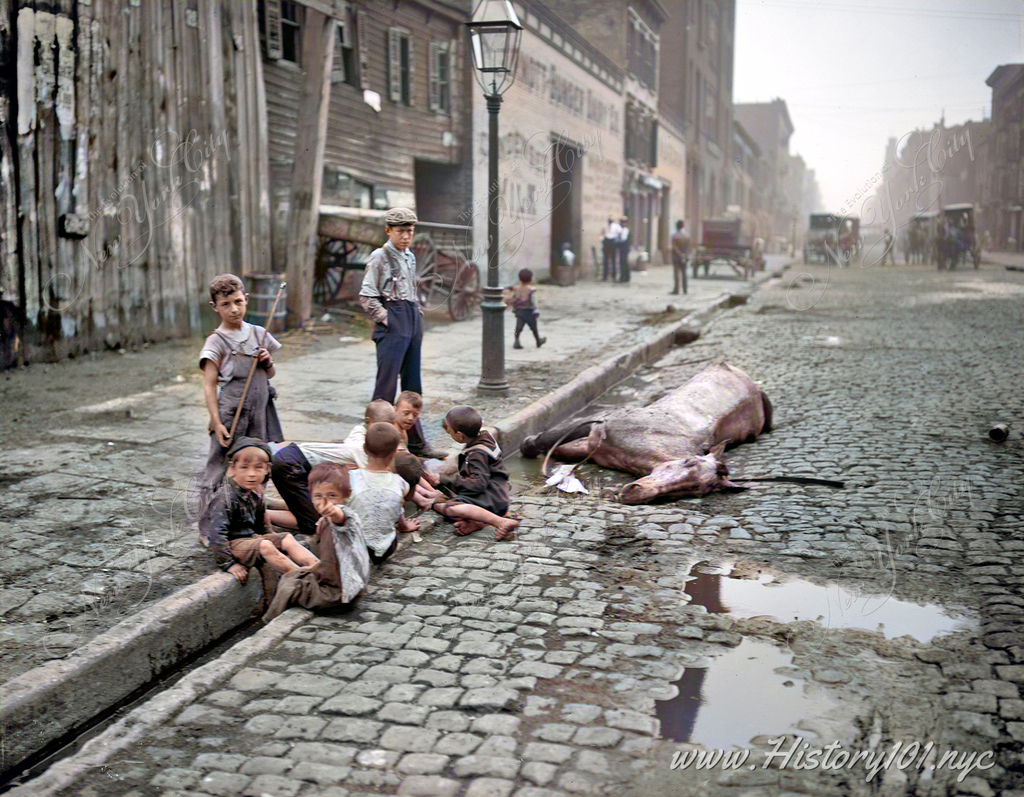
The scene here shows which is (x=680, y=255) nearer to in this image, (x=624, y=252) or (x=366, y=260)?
(x=624, y=252)

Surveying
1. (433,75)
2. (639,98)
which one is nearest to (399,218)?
(433,75)

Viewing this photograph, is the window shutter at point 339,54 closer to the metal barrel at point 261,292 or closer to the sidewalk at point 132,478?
the metal barrel at point 261,292

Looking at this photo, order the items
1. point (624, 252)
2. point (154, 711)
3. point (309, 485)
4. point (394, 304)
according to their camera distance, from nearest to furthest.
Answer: point (154, 711)
point (309, 485)
point (394, 304)
point (624, 252)

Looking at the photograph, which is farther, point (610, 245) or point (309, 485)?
point (610, 245)

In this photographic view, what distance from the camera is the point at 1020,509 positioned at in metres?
4.82

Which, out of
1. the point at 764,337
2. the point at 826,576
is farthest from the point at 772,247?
the point at 826,576

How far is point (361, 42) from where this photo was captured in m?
15.5

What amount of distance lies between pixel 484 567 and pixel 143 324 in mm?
7110

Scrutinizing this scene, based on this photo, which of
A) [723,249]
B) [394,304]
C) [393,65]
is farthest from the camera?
[723,249]

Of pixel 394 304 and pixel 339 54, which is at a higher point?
pixel 339 54

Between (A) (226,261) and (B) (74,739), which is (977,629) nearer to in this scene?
(B) (74,739)

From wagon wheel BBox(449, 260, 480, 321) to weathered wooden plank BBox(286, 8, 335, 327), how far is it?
2.46 m

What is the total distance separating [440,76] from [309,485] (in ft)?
51.7

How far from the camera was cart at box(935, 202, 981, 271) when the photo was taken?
31.9m
